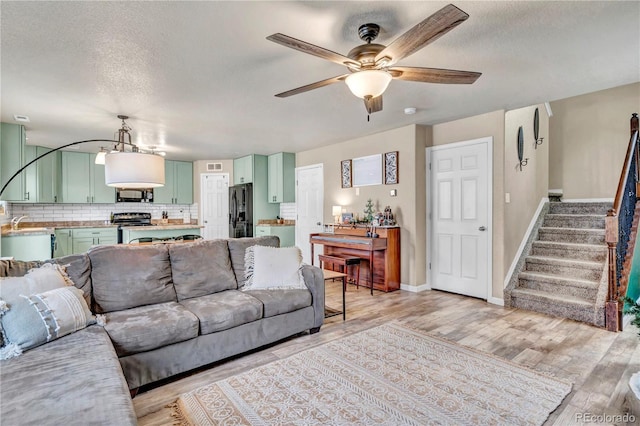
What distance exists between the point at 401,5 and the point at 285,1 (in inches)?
26.3

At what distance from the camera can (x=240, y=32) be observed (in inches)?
85.7

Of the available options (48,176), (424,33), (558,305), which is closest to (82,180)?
(48,176)

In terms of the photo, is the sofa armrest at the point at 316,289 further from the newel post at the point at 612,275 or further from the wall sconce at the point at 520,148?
the wall sconce at the point at 520,148

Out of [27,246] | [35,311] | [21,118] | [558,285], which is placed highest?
[21,118]

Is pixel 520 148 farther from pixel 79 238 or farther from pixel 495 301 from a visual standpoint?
pixel 79 238

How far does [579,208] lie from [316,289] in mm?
4548

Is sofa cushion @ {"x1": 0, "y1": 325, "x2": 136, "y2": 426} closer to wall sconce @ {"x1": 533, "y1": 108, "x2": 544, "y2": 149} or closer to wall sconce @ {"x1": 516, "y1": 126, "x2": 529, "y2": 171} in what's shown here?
wall sconce @ {"x1": 516, "y1": 126, "x2": 529, "y2": 171}

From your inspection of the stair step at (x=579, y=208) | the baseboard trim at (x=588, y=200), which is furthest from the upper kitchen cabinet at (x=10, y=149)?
the baseboard trim at (x=588, y=200)

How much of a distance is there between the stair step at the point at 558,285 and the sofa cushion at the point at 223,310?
3.36 m

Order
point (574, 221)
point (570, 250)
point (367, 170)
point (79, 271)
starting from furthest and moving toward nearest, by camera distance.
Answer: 1. point (367, 170)
2. point (574, 221)
3. point (570, 250)
4. point (79, 271)

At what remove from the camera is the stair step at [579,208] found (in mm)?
4869

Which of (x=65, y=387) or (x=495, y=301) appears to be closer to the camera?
(x=65, y=387)

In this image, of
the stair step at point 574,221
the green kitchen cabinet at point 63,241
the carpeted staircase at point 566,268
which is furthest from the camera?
the green kitchen cabinet at point 63,241

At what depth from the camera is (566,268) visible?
13.3 feet
